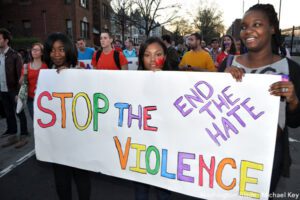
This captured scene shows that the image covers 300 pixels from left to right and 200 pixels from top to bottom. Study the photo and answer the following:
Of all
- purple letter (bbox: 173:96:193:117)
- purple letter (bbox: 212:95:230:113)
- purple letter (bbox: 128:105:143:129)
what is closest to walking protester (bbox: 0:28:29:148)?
purple letter (bbox: 128:105:143:129)

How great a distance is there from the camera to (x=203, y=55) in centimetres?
532

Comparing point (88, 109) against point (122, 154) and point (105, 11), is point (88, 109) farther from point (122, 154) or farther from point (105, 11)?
point (105, 11)

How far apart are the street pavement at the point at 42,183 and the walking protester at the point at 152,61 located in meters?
0.84

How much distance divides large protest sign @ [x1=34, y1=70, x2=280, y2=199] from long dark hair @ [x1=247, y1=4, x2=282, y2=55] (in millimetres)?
288

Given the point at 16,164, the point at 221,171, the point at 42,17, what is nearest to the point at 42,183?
the point at 16,164

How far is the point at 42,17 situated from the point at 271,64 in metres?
27.8

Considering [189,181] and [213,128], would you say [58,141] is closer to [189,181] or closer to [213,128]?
[189,181]

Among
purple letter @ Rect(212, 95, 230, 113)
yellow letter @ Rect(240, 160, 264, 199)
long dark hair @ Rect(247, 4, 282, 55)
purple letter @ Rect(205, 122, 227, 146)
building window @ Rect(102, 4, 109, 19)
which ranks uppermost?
building window @ Rect(102, 4, 109, 19)

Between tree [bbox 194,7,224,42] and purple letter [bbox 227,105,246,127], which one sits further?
tree [bbox 194,7,224,42]

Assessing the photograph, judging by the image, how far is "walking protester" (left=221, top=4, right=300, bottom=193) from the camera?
5.79 ft

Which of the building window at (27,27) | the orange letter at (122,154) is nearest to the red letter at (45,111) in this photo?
the orange letter at (122,154)

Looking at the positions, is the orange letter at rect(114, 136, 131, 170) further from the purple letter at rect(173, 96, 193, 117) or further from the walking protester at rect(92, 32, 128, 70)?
the walking protester at rect(92, 32, 128, 70)

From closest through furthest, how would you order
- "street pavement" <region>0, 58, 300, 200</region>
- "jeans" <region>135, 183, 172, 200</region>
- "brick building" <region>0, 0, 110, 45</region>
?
"jeans" <region>135, 183, 172, 200</region> → "street pavement" <region>0, 58, 300, 200</region> → "brick building" <region>0, 0, 110, 45</region>

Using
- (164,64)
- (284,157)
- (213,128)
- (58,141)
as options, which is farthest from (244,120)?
(58,141)
